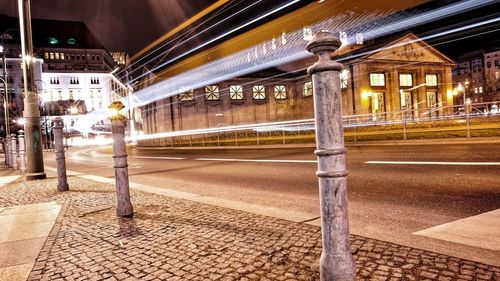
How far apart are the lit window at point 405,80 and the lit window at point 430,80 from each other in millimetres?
2281

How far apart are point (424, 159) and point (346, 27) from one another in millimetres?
34486

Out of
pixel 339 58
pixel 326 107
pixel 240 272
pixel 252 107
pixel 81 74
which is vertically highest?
pixel 81 74

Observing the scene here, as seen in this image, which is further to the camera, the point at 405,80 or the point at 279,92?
the point at 279,92

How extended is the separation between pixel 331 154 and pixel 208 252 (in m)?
1.97

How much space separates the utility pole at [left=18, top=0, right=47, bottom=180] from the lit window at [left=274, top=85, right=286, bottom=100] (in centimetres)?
3533

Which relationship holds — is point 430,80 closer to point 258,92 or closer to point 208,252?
point 258,92

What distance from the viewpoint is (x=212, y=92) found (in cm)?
4309

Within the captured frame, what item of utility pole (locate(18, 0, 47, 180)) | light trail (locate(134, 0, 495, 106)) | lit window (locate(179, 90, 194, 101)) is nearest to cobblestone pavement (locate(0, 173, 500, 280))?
utility pole (locate(18, 0, 47, 180))

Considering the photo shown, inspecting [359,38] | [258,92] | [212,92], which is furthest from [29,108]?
[359,38]

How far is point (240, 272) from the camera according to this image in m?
3.13

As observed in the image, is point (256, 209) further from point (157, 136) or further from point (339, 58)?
point (157, 136)

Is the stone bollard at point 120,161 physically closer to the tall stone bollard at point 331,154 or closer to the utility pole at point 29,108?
the tall stone bollard at point 331,154

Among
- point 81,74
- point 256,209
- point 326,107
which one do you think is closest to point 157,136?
point 256,209

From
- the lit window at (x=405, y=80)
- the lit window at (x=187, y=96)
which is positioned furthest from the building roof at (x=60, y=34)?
the lit window at (x=405, y=80)
